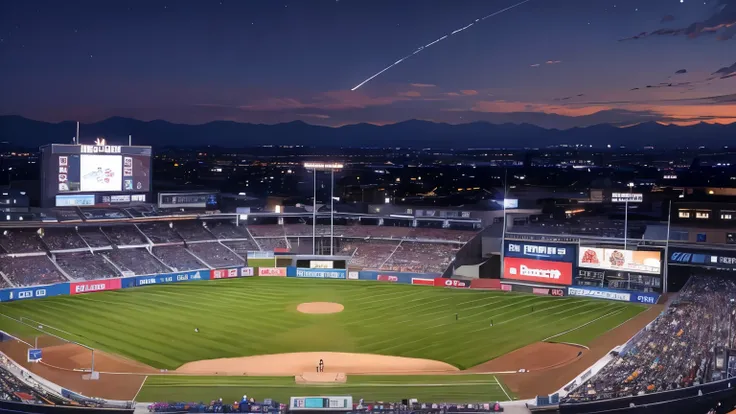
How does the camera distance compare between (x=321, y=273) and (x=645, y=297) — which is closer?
(x=645, y=297)

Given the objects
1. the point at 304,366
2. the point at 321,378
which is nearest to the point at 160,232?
the point at 304,366

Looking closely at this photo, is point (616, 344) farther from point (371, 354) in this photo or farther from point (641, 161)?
point (641, 161)

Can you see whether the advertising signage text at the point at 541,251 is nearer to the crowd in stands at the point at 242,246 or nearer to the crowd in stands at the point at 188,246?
the crowd in stands at the point at 188,246

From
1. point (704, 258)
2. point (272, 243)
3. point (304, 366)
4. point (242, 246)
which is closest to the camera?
point (304, 366)

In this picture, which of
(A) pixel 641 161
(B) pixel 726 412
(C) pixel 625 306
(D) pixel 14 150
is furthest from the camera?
(A) pixel 641 161

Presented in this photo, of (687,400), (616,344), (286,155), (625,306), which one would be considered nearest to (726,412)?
(687,400)

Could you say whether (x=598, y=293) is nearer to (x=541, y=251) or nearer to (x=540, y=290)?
(x=540, y=290)
